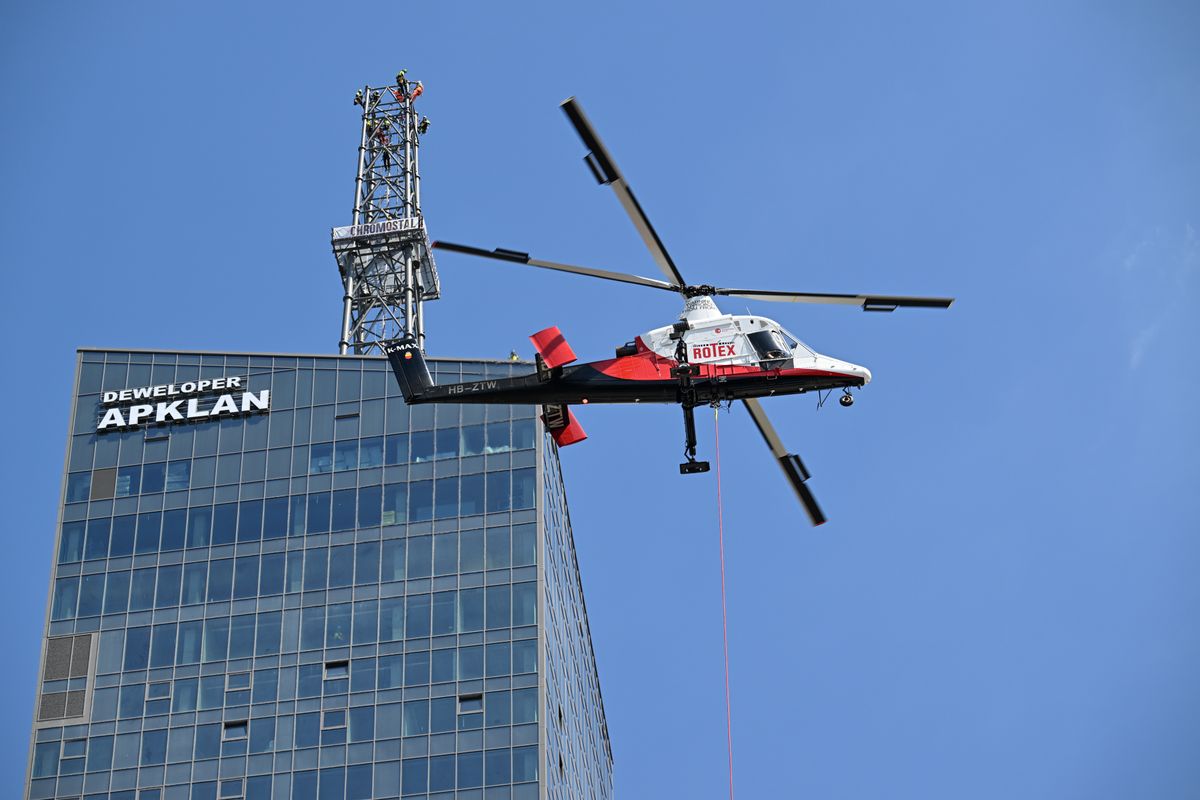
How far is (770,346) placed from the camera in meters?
46.6

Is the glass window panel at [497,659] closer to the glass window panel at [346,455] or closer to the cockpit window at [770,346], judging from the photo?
the glass window panel at [346,455]

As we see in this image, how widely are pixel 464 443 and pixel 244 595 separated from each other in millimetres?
10512

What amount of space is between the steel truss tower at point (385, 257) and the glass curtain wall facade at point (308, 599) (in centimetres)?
1149

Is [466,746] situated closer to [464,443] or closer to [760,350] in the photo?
[464,443]

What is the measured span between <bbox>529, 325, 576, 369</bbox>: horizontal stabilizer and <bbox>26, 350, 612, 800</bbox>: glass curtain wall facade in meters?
25.5

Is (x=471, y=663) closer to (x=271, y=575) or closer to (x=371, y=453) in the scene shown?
(x=271, y=575)

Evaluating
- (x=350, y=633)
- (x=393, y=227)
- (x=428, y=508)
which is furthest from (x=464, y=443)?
(x=393, y=227)

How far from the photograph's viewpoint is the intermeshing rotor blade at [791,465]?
161ft

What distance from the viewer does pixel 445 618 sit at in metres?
73.4

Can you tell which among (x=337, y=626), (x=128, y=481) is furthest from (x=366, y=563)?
(x=128, y=481)

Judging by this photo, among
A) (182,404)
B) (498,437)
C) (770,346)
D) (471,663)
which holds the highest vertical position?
(182,404)

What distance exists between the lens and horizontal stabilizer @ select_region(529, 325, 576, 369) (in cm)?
4825

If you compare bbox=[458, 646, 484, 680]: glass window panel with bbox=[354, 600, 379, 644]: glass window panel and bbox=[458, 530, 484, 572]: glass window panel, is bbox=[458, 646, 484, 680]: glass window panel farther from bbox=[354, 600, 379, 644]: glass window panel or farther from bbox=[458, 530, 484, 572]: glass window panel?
bbox=[354, 600, 379, 644]: glass window panel

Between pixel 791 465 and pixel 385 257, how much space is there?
48.0 meters
